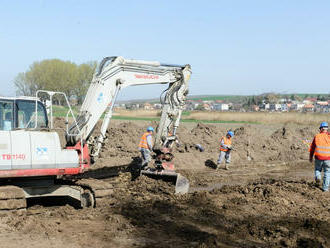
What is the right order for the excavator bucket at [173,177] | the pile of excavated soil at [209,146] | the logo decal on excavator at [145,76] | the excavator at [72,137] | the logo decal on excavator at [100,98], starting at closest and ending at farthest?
1. the excavator at [72,137]
2. the logo decal on excavator at [100,98]
3. the excavator bucket at [173,177]
4. the logo decal on excavator at [145,76]
5. the pile of excavated soil at [209,146]

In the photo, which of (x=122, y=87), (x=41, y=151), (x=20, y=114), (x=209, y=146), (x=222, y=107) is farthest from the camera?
Answer: (x=222, y=107)

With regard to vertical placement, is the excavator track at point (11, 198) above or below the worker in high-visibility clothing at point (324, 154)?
below

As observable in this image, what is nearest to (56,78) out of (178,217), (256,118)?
(256,118)

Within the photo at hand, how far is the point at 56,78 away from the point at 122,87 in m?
43.3

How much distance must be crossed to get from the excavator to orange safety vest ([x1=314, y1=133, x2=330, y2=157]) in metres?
3.77

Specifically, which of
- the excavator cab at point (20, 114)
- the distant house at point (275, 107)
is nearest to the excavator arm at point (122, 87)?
the excavator cab at point (20, 114)

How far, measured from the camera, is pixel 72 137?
945cm

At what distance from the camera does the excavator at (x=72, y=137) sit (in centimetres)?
812

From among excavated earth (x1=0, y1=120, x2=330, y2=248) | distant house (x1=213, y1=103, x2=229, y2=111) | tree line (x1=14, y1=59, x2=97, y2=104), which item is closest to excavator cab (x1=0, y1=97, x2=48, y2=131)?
excavated earth (x1=0, y1=120, x2=330, y2=248)

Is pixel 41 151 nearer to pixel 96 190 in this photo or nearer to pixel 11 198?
pixel 11 198

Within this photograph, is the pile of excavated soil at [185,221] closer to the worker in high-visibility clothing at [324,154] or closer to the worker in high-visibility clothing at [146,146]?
the worker in high-visibility clothing at [324,154]

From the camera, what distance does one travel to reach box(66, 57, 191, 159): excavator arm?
1013 centimetres

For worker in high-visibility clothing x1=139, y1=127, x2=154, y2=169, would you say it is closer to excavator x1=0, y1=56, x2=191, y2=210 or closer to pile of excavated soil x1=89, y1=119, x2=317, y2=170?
excavator x1=0, y1=56, x2=191, y2=210

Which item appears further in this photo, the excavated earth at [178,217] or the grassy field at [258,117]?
the grassy field at [258,117]
